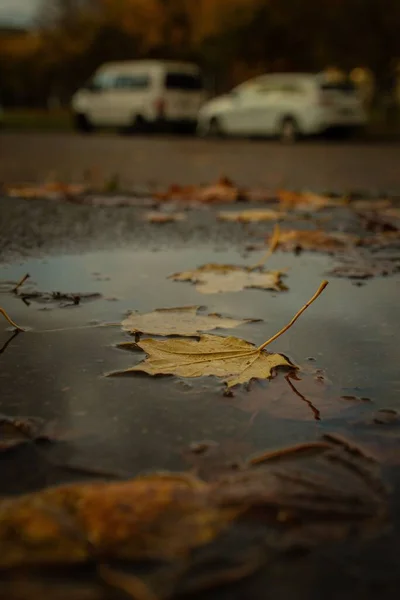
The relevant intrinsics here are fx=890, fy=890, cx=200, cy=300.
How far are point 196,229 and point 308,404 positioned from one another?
2.74m

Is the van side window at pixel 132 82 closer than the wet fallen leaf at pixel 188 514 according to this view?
No

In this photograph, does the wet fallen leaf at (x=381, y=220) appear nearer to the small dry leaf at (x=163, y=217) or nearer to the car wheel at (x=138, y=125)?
the small dry leaf at (x=163, y=217)

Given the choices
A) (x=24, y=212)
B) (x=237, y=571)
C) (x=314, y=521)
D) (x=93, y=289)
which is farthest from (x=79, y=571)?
(x=24, y=212)

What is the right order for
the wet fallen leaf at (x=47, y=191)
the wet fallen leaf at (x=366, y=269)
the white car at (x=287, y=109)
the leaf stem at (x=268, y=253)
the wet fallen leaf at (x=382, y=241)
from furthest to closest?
the white car at (x=287, y=109) → the wet fallen leaf at (x=47, y=191) → the wet fallen leaf at (x=382, y=241) → the leaf stem at (x=268, y=253) → the wet fallen leaf at (x=366, y=269)

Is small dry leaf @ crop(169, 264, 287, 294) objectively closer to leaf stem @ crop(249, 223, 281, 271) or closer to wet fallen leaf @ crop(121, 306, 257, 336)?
leaf stem @ crop(249, 223, 281, 271)

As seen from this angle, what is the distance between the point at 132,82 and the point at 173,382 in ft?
62.9

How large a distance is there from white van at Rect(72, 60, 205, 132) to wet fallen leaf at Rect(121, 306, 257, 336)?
1745cm

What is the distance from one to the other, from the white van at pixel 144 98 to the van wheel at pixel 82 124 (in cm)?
6

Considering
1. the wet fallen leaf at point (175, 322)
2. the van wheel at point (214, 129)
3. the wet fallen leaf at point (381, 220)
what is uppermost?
the wet fallen leaf at point (175, 322)

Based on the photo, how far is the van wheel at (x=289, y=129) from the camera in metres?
17.0

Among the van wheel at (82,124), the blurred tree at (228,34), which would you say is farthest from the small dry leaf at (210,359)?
the blurred tree at (228,34)

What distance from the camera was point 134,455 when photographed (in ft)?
4.55

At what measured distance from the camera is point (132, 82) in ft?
66.3

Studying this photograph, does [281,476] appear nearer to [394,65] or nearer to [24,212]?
[24,212]
